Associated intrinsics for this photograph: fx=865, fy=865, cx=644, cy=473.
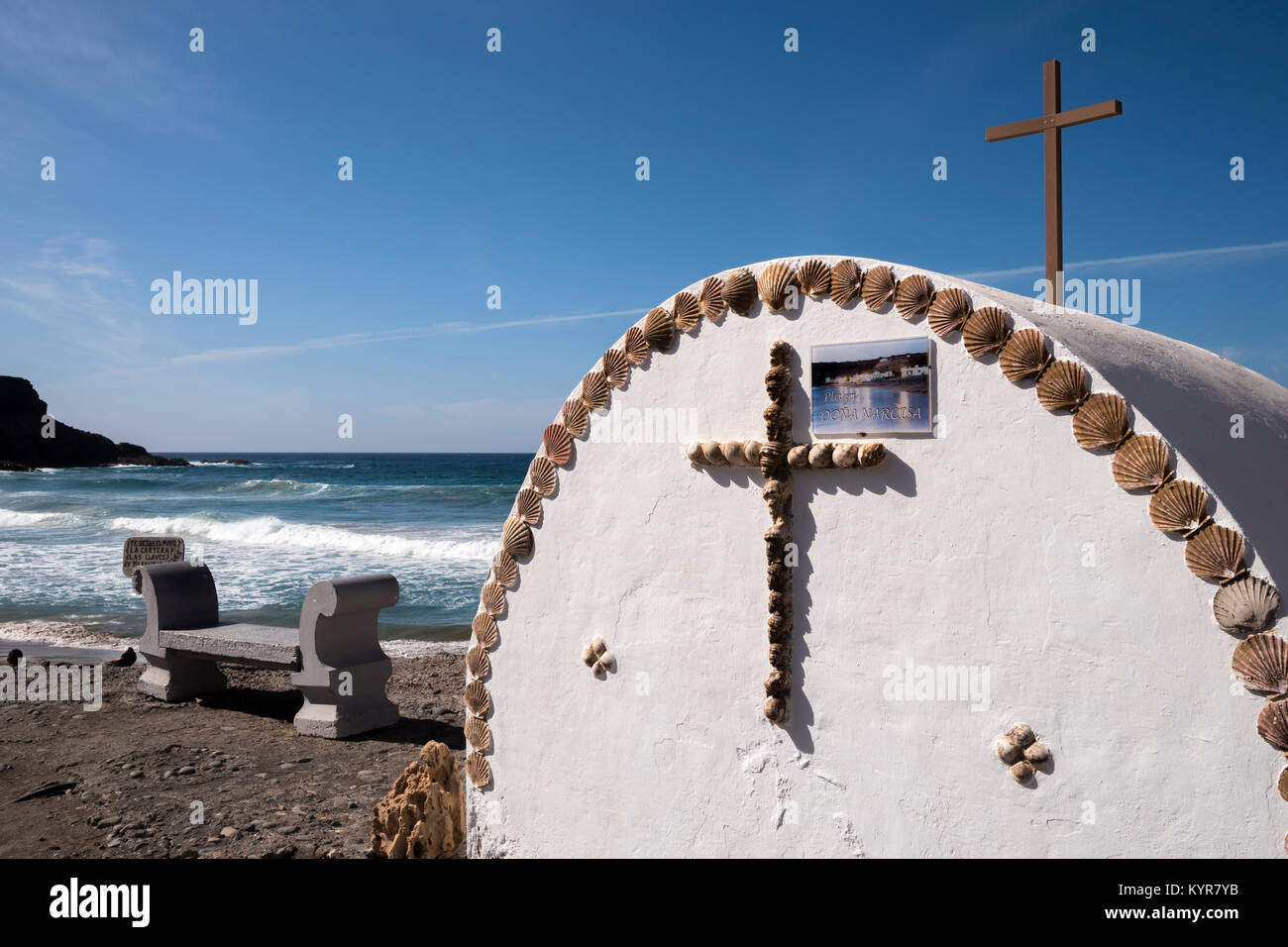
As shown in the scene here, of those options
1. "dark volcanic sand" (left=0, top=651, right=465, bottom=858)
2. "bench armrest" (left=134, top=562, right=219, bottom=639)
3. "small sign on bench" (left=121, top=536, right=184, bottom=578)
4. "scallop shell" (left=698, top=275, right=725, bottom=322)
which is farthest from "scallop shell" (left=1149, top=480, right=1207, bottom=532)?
"small sign on bench" (left=121, top=536, right=184, bottom=578)

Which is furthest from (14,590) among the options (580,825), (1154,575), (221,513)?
(1154,575)

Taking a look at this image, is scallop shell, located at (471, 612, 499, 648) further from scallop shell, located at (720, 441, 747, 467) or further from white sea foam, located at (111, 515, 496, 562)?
white sea foam, located at (111, 515, 496, 562)

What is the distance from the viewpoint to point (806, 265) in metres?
3.63

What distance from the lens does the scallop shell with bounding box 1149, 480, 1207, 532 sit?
2758 mm

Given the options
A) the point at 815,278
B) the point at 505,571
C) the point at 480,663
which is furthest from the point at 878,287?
the point at 480,663

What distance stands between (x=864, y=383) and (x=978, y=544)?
2.54 ft

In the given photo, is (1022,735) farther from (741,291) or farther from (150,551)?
(150,551)

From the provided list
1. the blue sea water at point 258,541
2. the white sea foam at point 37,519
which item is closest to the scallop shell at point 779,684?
the blue sea water at point 258,541

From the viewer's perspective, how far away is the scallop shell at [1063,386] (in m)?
3.00

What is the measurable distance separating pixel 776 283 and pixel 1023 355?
1.07 m

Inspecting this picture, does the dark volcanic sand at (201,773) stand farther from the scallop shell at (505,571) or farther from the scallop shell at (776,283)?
the scallop shell at (776,283)

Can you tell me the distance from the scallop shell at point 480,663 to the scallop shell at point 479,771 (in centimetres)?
43
